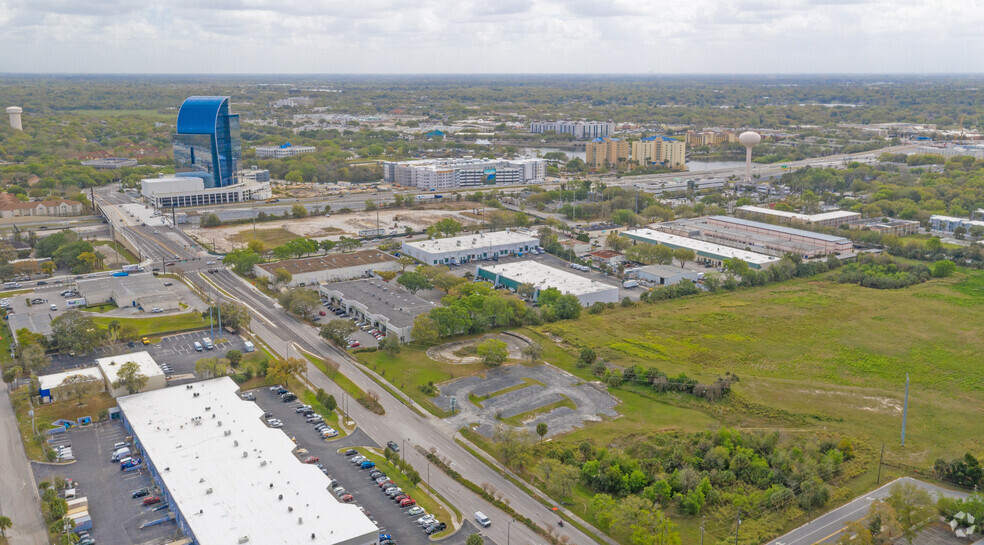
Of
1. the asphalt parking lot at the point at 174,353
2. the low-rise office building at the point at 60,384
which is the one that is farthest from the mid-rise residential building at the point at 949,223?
the low-rise office building at the point at 60,384

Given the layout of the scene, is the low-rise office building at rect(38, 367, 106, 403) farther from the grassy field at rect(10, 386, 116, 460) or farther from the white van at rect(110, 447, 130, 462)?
the white van at rect(110, 447, 130, 462)

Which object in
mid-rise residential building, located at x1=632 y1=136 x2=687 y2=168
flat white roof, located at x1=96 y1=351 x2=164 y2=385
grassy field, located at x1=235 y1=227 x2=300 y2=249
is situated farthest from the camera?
mid-rise residential building, located at x1=632 y1=136 x2=687 y2=168

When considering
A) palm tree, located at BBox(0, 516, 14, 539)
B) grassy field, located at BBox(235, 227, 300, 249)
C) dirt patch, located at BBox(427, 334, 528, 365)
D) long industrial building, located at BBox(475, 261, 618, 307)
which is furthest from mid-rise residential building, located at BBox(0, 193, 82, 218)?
palm tree, located at BBox(0, 516, 14, 539)

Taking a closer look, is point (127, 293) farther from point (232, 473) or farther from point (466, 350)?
point (232, 473)

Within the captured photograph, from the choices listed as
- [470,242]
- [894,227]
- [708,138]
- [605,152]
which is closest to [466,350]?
[470,242]

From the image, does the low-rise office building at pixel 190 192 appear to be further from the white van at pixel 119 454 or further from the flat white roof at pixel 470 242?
the white van at pixel 119 454

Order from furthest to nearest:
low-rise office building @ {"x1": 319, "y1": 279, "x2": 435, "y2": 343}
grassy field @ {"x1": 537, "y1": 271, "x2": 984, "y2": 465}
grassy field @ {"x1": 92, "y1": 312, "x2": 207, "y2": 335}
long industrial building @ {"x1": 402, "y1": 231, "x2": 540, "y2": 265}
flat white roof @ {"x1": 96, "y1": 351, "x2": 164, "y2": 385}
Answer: long industrial building @ {"x1": 402, "y1": 231, "x2": 540, "y2": 265}, grassy field @ {"x1": 92, "y1": 312, "x2": 207, "y2": 335}, low-rise office building @ {"x1": 319, "y1": 279, "x2": 435, "y2": 343}, flat white roof @ {"x1": 96, "y1": 351, "x2": 164, "y2": 385}, grassy field @ {"x1": 537, "y1": 271, "x2": 984, "y2": 465}
